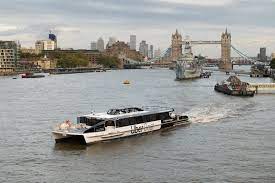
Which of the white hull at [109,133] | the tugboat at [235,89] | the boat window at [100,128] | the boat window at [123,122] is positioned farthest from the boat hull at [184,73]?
the boat window at [100,128]

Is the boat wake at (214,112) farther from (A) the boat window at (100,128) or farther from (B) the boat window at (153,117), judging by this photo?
(A) the boat window at (100,128)

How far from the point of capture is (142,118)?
24.9 m

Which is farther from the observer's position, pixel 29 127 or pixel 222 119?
pixel 222 119

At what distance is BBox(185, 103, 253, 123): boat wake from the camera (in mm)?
29772

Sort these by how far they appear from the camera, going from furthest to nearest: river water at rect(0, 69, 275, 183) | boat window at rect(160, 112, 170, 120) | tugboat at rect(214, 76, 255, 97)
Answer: tugboat at rect(214, 76, 255, 97) < boat window at rect(160, 112, 170, 120) < river water at rect(0, 69, 275, 183)

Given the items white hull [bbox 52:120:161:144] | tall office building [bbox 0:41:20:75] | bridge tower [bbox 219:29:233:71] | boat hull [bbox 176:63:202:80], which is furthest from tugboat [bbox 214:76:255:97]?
bridge tower [bbox 219:29:233:71]

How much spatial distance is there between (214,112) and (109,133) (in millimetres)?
11776

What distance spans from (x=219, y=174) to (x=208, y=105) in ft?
66.9

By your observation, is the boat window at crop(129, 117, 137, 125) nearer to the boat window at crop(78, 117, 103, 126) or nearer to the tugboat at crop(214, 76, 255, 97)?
the boat window at crop(78, 117, 103, 126)

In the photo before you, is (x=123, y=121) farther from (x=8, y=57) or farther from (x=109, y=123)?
(x=8, y=57)

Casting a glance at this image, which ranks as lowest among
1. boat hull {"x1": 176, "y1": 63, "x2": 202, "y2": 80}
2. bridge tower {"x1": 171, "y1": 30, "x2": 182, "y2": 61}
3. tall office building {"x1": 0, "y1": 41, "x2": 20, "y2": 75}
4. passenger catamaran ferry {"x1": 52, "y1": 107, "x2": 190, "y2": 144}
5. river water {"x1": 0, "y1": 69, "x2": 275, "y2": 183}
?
river water {"x1": 0, "y1": 69, "x2": 275, "y2": 183}

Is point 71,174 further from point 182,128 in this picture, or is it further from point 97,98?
point 97,98

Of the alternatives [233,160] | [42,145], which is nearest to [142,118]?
[42,145]

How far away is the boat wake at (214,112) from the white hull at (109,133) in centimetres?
507
